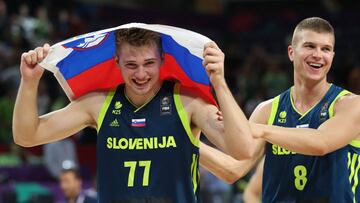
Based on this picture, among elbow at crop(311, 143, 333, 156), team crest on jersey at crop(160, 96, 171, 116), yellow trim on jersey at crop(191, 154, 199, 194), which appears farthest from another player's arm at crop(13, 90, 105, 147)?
elbow at crop(311, 143, 333, 156)

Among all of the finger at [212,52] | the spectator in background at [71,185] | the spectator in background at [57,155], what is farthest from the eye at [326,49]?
the spectator in background at [57,155]

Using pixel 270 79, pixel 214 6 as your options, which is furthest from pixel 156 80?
pixel 214 6

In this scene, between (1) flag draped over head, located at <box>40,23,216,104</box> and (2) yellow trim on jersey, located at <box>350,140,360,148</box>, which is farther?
(2) yellow trim on jersey, located at <box>350,140,360,148</box>

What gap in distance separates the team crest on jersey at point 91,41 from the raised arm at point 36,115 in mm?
299

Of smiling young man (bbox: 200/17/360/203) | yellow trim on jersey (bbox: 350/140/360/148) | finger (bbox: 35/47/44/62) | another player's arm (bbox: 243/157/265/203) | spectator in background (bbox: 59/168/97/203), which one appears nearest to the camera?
finger (bbox: 35/47/44/62)

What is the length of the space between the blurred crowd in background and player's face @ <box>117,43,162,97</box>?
18.8ft

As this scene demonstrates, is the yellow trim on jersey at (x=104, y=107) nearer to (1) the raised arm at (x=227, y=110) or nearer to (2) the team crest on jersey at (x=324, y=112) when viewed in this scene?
(1) the raised arm at (x=227, y=110)

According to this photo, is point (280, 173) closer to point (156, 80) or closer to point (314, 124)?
point (314, 124)

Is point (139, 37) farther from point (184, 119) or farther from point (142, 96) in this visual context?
point (184, 119)

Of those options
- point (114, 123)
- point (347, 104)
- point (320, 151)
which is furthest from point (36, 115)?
point (347, 104)

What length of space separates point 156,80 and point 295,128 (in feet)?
3.00

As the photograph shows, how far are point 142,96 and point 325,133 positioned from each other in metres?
1.13

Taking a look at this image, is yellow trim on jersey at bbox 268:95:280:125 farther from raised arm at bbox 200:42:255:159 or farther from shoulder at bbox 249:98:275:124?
raised arm at bbox 200:42:255:159

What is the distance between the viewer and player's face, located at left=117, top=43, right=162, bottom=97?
15.4 ft
